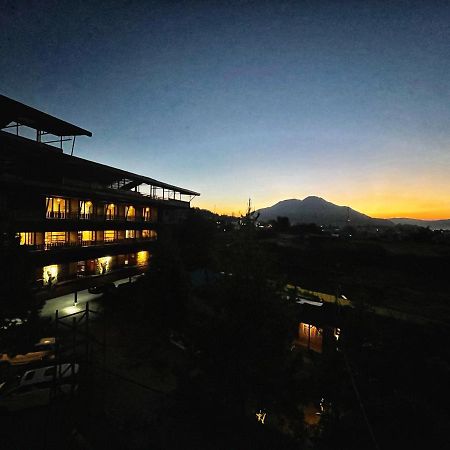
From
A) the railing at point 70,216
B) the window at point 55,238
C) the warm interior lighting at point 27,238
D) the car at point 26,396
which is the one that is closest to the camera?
the car at point 26,396

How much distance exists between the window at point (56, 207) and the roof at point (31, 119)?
6.30m

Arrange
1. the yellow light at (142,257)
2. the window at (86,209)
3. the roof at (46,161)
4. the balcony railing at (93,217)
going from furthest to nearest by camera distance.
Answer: the yellow light at (142,257)
the window at (86,209)
the balcony railing at (93,217)
the roof at (46,161)

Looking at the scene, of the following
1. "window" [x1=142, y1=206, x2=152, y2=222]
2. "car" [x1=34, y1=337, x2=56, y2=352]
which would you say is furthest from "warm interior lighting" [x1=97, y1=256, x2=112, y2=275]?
"car" [x1=34, y1=337, x2=56, y2=352]

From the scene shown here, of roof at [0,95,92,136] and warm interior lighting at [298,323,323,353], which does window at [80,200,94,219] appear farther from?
warm interior lighting at [298,323,323,353]

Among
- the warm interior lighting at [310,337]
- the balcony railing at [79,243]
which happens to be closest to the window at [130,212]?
the balcony railing at [79,243]

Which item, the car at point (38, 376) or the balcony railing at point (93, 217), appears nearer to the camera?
the car at point (38, 376)

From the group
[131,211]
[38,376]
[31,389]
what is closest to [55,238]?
[131,211]

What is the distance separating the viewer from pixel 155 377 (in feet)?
41.4

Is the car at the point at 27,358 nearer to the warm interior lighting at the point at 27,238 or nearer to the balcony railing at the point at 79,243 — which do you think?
the balcony railing at the point at 79,243

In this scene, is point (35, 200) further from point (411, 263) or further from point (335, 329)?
point (411, 263)

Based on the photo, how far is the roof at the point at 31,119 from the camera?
19688 mm

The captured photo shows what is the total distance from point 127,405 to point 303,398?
280 inches

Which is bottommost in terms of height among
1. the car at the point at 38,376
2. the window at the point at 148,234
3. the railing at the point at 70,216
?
the car at the point at 38,376

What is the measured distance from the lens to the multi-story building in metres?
19.0
